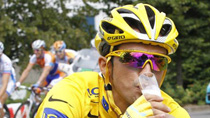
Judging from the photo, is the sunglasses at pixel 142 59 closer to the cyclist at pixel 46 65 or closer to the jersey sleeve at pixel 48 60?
the cyclist at pixel 46 65

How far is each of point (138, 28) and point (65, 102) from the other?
0.61 metres

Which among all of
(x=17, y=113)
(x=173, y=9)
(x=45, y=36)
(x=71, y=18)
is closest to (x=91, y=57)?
(x=17, y=113)

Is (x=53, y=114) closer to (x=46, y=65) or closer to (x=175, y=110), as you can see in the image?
(x=175, y=110)

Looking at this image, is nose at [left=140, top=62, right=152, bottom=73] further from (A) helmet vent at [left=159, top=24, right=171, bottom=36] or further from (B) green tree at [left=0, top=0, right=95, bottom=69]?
(B) green tree at [left=0, top=0, right=95, bottom=69]

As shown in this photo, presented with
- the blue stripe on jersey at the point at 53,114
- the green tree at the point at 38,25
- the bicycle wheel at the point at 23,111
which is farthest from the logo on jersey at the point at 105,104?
the green tree at the point at 38,25

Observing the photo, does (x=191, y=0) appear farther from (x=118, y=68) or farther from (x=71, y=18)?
(x=118, y=68)

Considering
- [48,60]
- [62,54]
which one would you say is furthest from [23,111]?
[62,54]

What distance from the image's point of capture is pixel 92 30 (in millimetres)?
24266

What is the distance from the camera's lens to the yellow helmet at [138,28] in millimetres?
2941

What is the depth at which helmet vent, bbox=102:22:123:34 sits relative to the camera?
3.07 meters

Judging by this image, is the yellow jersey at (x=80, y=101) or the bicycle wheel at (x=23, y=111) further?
the bicycle wheel at (x=23, y=111)

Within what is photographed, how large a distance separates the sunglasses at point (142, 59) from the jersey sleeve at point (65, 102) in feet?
1.26

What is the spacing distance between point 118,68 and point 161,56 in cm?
26

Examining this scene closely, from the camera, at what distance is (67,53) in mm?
15328
